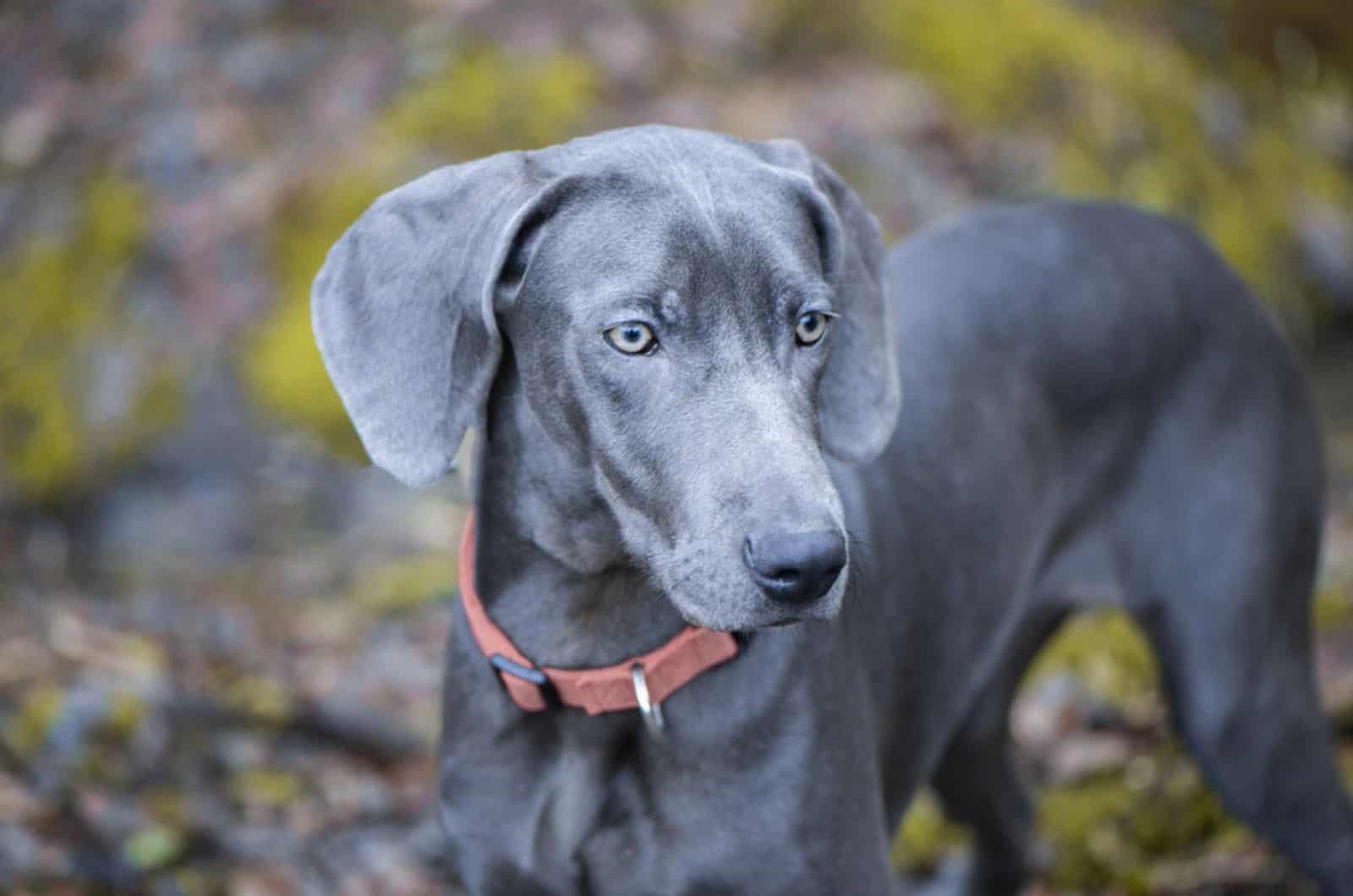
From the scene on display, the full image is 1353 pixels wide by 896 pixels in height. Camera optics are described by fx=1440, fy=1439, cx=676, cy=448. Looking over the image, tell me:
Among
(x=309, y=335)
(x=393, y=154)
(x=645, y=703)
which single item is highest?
(x=645, y=703)

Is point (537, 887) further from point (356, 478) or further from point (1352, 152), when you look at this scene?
point (1352, 152)

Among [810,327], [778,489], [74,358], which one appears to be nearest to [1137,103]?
[74,358]

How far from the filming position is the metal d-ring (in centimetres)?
244

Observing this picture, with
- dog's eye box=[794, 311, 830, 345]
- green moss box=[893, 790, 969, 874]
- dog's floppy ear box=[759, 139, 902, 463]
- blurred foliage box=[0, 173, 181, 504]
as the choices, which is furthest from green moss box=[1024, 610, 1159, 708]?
blurred foliage box=[0, 173, 181, 504]

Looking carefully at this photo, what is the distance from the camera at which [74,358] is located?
576 centimetres

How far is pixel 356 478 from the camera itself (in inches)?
221

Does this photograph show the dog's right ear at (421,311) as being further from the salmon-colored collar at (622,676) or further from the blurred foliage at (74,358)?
the blurred foliage at (74,358)

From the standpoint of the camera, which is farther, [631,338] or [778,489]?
[631,338]

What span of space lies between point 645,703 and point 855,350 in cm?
76

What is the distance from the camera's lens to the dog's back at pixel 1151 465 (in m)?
3.15

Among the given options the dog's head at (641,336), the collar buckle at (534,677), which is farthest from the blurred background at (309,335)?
Answer: the dog's head at (641,336)

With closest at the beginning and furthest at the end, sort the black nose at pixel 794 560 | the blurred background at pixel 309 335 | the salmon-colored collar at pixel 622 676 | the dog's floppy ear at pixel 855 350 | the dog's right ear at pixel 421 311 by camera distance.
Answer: the black nose at pixel 794 560
the dog's right ear at pixel 421 311
the salmon-colored collar at pixel 622 676
the dog's floppy ear at pixel 855 350
the blurred background at pixel 309 335

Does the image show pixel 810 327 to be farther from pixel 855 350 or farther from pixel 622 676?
pixel 622 676

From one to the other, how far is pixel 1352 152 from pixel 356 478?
254 inches
